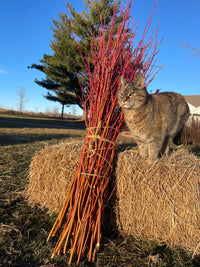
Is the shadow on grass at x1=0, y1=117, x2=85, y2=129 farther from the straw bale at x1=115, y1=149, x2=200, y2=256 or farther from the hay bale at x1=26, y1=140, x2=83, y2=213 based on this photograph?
the straw bale at x1=115, y1=149, x2=200, y2=256

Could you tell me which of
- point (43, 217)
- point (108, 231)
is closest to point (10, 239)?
point (43, 217)

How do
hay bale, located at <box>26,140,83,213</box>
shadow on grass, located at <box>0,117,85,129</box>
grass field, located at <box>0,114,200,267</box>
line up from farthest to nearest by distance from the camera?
1. shadow on grass, located at <box>0,117,85,129</box>
2. hay bale, located at <box>26,140,83,213</box>
3. grass field, located at <box>0,114,200,267</box>

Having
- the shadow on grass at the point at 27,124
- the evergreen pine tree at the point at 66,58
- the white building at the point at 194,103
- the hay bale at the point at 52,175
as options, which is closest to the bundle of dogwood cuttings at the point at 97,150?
the hay bale at the point at 52,175

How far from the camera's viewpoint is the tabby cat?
204cm

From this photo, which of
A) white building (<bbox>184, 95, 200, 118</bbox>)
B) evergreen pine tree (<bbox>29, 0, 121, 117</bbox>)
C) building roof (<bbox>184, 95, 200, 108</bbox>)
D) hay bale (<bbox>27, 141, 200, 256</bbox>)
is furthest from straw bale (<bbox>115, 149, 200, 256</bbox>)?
building roof (<bbox>184, 95, 200, 108</bbox>)

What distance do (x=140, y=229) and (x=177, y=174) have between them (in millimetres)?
671

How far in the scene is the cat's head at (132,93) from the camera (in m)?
1.99

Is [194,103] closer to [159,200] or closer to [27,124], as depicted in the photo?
[27,124]

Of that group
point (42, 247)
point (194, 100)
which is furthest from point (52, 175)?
point (194, 100)

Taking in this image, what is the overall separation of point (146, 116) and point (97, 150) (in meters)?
0.78

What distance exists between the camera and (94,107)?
198 cm

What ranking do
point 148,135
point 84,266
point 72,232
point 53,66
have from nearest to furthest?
point 84,266 < point 72,232 < point 148,135 < point 53,66

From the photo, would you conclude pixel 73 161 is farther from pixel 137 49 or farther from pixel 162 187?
pixel 137 49

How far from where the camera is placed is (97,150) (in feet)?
5.98
